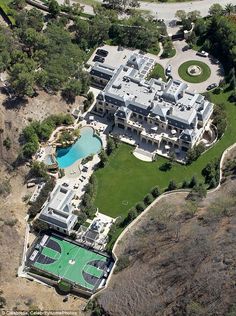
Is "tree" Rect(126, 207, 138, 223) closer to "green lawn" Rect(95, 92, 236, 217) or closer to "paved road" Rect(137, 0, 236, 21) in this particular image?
"green lawn" Rect(95, 92, 236, 217)

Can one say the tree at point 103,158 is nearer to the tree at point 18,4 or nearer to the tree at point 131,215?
the tree at point 131,215

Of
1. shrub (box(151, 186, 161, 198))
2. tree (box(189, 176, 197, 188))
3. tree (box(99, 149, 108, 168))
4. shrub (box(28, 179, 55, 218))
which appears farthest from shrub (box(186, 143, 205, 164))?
shrub (box(28, 179, 55, 218))

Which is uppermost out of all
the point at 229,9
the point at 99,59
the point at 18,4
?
the point at 229,9

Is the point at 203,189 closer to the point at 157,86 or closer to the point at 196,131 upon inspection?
the point at 196,131

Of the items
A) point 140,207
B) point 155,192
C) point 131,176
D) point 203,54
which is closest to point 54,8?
point 203,54

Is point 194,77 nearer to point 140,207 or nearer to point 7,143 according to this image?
point 140,207

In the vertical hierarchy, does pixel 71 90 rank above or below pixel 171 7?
below
